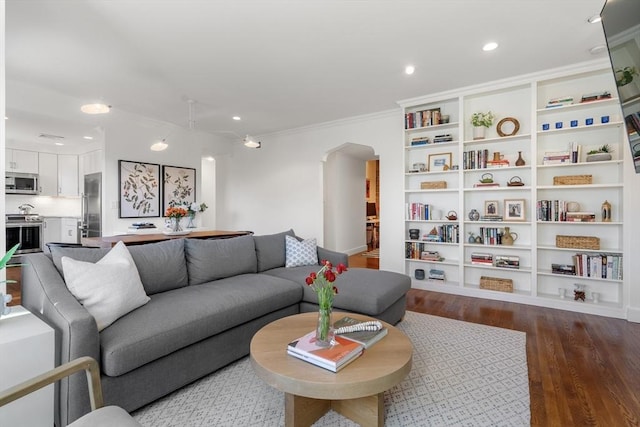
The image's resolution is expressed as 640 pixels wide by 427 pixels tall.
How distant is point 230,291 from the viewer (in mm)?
2438

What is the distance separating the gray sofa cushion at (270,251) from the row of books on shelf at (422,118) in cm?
246

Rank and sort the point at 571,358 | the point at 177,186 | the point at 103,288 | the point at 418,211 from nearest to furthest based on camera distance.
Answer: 1. the point at 103,288
2. the point at 571,358
3. the point at 418,211
4. the point at 177,186

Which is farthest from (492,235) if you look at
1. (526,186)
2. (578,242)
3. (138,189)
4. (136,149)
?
(136,149)

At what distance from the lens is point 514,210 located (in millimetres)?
3887

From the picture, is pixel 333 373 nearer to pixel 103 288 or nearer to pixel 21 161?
pixel 103 288

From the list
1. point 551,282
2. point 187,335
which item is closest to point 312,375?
point 187,335

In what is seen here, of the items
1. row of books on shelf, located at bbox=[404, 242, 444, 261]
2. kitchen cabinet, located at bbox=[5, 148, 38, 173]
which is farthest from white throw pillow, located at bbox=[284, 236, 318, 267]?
kitchen cabinet, located at bbox=[5, 148, 38, 173]

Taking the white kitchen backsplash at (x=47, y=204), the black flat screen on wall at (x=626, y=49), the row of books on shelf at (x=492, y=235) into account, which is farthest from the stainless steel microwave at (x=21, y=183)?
the black flat screen on wall at (x=626, y=49)

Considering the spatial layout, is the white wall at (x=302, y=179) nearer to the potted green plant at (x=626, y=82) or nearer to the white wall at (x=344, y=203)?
the white wall at (x=344, y=203)

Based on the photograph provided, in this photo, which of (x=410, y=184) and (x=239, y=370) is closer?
(x=239, y=370)

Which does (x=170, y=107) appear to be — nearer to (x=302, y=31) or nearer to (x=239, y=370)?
(x=302, y=31)

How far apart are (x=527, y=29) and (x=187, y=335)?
360 centimetres

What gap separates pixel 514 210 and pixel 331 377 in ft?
11.5

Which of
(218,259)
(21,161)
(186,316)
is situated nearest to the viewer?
(186,316)
